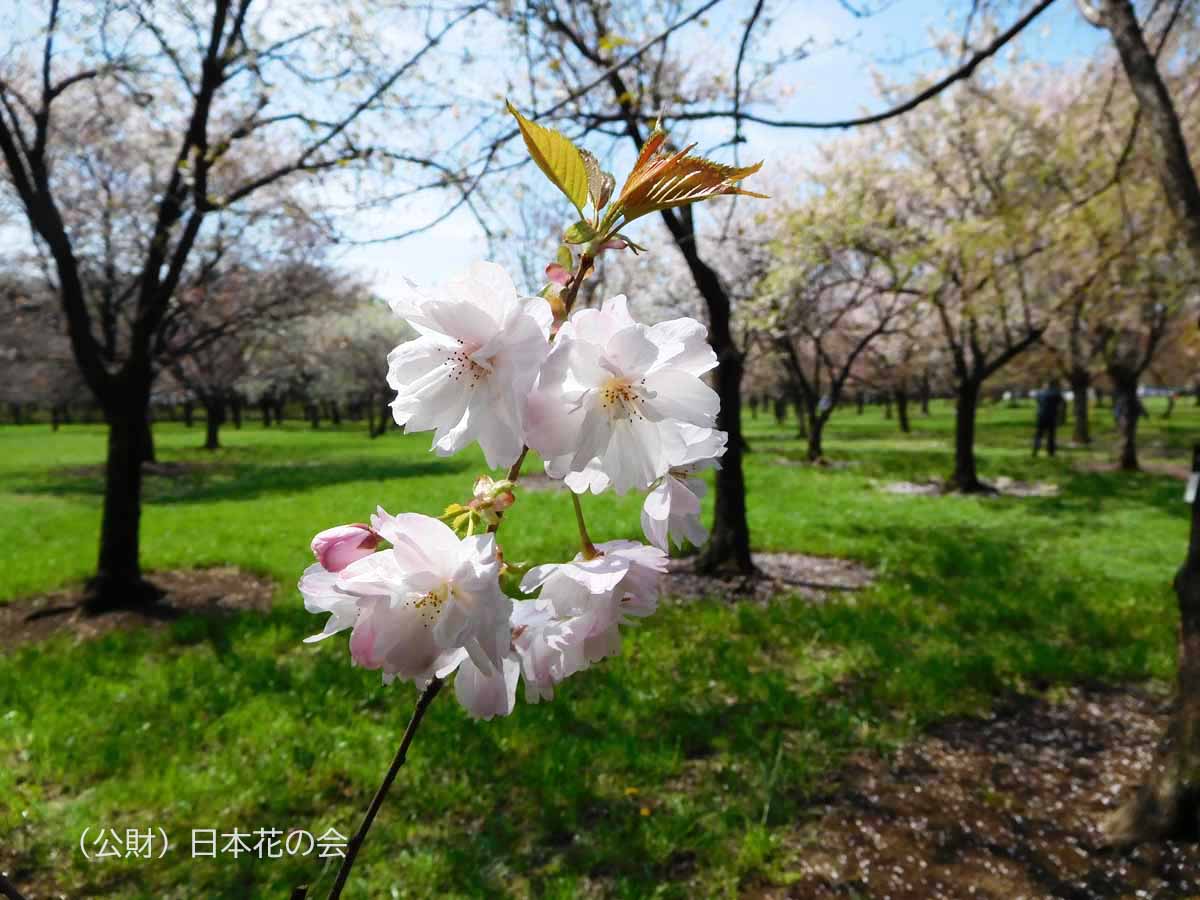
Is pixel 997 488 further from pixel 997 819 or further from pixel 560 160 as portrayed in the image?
pixel 560 160

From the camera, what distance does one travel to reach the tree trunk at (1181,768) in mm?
2631

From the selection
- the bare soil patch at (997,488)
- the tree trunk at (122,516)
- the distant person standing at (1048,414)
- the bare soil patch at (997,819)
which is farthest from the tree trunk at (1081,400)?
the tree trunk at (122,516)

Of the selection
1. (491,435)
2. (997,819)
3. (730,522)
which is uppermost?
(491,435)

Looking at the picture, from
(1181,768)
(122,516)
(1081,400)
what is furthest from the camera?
(1081,400)

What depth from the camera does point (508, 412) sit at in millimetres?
631

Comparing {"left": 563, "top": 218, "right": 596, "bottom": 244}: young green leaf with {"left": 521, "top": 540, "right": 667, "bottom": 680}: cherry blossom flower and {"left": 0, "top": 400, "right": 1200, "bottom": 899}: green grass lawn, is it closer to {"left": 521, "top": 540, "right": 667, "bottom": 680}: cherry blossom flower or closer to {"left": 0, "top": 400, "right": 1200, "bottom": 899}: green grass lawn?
{"left": 521, "top": 540, "right": 667, "bottom": 680}: cherry blossom flower

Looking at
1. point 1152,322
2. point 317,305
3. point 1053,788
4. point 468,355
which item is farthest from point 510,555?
point 1152,322

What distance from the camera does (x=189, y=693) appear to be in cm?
402

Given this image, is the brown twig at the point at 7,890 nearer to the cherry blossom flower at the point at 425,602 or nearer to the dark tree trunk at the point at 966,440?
the cherry blossom flower at the point at 425,602

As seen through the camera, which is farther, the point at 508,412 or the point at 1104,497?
the point at 1104,497

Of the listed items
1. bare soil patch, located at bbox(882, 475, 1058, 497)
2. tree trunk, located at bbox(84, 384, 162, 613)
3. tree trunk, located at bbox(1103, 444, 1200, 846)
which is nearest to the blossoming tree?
tree trunk, located at bbox(1103, 444, 1200, 846)

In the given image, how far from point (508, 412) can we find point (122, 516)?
6214 mm

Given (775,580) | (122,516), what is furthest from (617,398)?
(122,516)

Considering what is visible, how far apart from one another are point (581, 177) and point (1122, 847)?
3208mm
